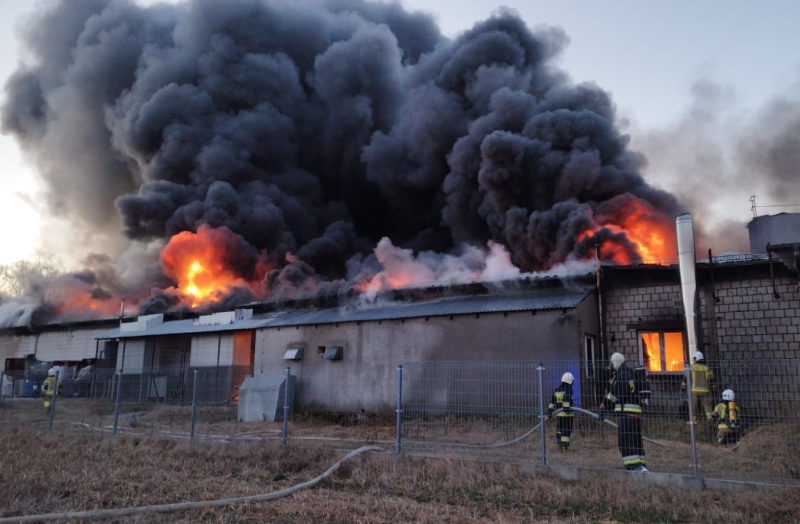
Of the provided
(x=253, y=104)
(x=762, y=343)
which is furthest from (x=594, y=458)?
(x=253, y=104)

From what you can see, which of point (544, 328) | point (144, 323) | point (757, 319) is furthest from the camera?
point (144, 323)

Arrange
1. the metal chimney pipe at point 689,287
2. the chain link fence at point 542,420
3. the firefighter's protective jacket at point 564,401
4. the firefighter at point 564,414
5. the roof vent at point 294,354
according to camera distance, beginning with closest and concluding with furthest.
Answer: the chain link fence at point 542,420 < the firefighter at point 564,414 < the firefighter's protective jacket at point 564,401 < the metal chimney pipe at point 689,287 < the roof vent at point 294,354

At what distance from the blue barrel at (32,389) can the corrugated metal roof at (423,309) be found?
17.1ft

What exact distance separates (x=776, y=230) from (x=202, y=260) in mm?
29200

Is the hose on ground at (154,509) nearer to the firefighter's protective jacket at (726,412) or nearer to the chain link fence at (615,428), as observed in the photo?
the chain link fence at (615,428)

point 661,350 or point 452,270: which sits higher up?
point 452,270

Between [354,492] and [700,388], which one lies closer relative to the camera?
[354,492]

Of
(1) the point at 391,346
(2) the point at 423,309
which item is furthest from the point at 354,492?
(2) the point at 423,309

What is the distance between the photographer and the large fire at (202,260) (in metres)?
36.8

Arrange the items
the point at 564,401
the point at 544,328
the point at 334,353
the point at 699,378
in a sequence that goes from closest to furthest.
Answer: the point at 564,401
the point at 699,378
the point at 544,328
the point at 334,353

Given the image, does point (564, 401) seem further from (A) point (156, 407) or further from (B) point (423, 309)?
(A) point (156, 407)

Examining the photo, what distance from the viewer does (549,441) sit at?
11875 millimetres

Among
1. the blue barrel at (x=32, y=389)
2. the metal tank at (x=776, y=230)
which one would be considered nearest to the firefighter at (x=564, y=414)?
the metal tank at (x=776, y=230)

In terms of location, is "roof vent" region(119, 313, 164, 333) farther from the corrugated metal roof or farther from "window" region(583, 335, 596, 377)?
"window" region(583, 335, 596, 377)
